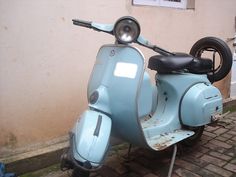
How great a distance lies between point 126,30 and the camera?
209 cm

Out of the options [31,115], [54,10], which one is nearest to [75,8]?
[54,10]

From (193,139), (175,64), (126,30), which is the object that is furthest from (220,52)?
(126,30)

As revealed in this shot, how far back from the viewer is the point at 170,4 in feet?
12.8

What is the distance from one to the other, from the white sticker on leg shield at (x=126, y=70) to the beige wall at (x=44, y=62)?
90 cm

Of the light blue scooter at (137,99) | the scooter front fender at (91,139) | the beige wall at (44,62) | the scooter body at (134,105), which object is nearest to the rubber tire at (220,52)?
the light blue scooter at (137,99)

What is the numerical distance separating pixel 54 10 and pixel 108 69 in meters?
0.95

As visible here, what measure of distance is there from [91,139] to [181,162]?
136cm

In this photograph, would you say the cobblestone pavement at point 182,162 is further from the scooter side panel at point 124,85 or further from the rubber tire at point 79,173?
the rubber tire at point 79,173

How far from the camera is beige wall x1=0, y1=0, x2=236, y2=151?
254cm

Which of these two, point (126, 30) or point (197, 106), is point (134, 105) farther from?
point (197, 106)

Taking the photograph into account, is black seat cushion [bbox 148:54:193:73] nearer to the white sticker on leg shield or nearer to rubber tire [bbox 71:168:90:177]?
the white sticker on leg shield

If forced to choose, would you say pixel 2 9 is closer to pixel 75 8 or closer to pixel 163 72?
pixel 75 8

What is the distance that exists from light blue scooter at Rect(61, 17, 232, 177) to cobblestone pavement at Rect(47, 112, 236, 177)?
0.67ft

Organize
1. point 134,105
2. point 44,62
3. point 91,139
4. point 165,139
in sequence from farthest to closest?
point 44,62 < point 165,139 < point 134,105 < point 91,139
